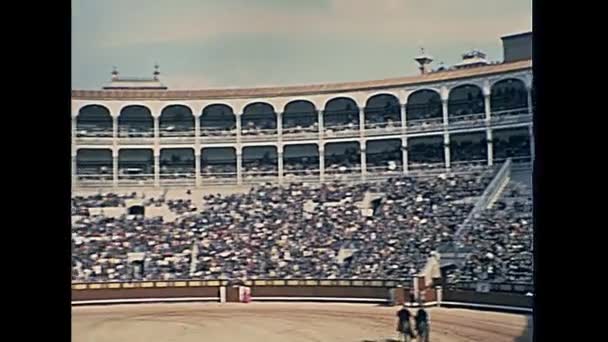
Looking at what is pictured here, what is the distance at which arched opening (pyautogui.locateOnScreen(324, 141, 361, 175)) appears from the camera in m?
13.8

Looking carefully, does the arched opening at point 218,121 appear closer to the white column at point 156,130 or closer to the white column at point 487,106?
the white column at point 156,130

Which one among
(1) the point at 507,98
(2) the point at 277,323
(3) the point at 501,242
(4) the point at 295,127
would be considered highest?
(1) the point at 507,98

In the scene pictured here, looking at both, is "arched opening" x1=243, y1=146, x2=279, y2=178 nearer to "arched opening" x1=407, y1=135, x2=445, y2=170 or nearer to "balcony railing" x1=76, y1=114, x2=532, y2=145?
"balcony railing" x1=76, y1=114, x2=532, y2=145

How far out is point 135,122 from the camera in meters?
14.5

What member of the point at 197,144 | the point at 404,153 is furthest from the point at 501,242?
the point at 197,144

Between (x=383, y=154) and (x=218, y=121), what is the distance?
2.98 meters

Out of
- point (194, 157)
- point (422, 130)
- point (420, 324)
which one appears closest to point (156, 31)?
point (194, 157)

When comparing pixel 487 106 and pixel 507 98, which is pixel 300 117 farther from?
pixel 507 98

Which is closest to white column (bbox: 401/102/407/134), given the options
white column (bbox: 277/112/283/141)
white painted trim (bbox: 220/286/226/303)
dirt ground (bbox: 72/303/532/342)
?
white column (bbox: 277/112/283/141)

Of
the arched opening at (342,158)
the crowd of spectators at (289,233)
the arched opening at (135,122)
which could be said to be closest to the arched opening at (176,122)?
the arched opening at (135,122)

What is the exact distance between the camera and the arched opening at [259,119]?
568 inches

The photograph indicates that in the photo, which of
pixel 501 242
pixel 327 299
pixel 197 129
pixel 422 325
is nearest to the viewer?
pixel 422 325
